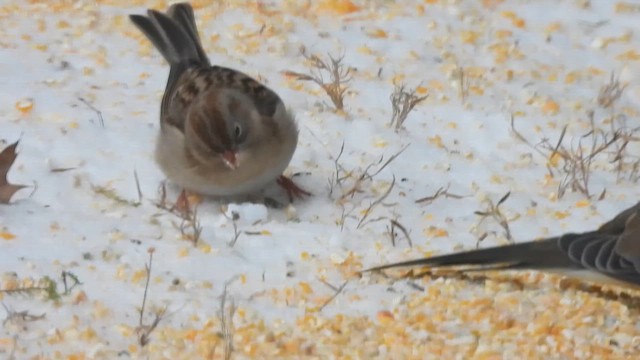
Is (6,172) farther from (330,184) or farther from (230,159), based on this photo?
(330,184)

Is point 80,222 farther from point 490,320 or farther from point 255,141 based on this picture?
point 490,320

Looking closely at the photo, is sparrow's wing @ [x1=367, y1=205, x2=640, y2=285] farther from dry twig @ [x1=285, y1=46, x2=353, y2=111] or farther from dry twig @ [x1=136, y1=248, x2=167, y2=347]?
dry twig @ [x1=285, y1=46, x2=353, y2=111]

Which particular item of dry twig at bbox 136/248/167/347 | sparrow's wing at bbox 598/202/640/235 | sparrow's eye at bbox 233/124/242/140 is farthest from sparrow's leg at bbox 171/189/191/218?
sparrow's wing at bbox 598/202/640/235

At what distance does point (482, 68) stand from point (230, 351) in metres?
3.07

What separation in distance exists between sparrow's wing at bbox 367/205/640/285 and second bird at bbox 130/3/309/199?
3.17 feet

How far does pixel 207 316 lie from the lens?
14.0ft

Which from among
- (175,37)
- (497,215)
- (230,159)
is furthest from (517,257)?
(175,37)

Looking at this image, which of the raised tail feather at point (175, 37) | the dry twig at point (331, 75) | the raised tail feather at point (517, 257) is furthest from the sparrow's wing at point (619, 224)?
the raised tail feather at point (175, 37)

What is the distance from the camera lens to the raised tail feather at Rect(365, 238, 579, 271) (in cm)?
448

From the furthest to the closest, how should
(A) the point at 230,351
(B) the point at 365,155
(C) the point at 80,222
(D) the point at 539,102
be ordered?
(D) the point at 539,102 → (B) the point at 365,155 → (C) the point at 80,222 → (A) the point at 230,351

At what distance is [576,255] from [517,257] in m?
0.19

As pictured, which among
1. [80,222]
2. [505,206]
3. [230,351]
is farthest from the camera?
[505,206]

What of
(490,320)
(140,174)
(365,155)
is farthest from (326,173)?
(490,320)

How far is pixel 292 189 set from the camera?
543cm
